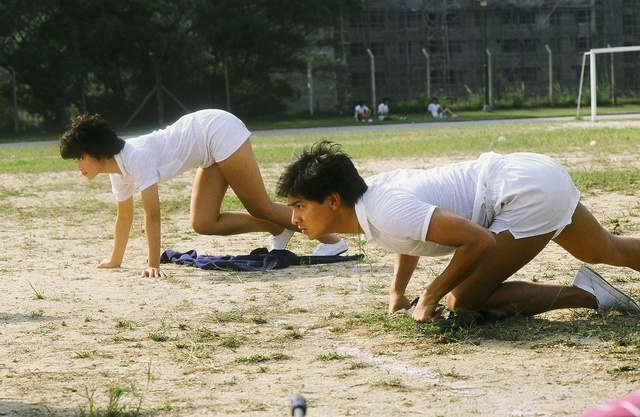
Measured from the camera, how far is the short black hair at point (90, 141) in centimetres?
809

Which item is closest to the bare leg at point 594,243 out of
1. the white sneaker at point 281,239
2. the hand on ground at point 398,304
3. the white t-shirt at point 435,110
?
the hand on ground at point 398,304

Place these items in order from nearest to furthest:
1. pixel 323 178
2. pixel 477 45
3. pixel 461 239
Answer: pixel 461 239 → pixel 323 178 → pixel 477 45

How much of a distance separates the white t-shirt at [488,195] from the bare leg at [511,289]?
0.08 m

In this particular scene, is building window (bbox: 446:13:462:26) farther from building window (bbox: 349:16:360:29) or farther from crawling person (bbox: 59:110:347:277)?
crawling person (bbox: 59:110:347:277)

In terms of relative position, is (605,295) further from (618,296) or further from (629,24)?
(629,24)

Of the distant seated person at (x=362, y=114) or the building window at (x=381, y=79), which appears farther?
the building window at (x=381, y=79)

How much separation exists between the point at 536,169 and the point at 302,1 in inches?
1515

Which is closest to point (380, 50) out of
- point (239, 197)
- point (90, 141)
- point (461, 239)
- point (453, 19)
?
point (453, 19)

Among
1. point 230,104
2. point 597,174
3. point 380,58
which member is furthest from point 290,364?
point 380,58

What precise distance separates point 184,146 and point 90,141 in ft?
2.31

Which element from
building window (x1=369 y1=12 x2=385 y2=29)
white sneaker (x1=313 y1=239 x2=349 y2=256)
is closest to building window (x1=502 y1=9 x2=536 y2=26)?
building window (x1=369 y1=12 x2=385 y2=29)

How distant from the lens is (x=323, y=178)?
18.6ft

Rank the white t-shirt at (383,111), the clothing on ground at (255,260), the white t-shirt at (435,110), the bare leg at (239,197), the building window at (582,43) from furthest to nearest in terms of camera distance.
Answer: the building window at (582,43) < the white t-shirt at (435,110) < the white t-shirt at (383,111) < the clothing on ground at (255,260) < the bare leg at (239,197)

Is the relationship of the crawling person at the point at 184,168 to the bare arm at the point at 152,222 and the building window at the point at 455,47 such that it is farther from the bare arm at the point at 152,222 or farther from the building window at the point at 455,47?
the building window at the point at 455,47
